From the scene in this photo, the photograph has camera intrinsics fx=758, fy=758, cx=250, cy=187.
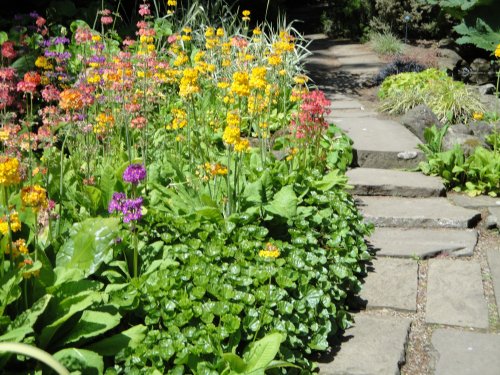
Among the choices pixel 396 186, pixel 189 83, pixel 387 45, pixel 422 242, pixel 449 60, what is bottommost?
pixel 422 242

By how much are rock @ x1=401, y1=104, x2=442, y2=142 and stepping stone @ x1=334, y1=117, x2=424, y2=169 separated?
67mm

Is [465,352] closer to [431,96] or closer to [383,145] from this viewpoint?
[383,145]

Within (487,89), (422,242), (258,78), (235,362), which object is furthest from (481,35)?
(235,362)

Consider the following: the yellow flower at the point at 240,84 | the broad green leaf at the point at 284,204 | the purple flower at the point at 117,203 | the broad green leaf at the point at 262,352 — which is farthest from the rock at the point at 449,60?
the broad green leaf at the point at 262,352

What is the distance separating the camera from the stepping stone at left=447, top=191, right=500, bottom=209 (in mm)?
5336

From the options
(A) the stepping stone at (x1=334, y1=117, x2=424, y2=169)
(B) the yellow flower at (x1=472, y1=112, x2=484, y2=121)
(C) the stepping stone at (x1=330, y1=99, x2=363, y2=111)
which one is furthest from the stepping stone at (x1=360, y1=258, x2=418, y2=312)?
(C) the stepping stone at (x1=330, y1=99, x2=363, y2=111)

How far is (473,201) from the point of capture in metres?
5.42

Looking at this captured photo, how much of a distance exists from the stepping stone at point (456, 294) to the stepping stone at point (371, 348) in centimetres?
25

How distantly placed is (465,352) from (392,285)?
0.75 m

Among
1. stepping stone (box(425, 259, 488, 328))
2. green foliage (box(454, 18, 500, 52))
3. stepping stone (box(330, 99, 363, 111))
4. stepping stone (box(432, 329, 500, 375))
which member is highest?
green foliage (box(454, 18, 500, 52))

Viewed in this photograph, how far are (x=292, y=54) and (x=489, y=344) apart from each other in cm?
505

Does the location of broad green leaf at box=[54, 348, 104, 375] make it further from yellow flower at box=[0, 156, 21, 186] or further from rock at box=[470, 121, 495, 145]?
rock at box=[470, 121, 495, 145]

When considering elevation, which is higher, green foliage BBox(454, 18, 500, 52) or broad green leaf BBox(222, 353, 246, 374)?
green foliage BBox(454, 18, 500, 52)

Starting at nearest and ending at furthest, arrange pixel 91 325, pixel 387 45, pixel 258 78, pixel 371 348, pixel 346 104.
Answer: pixel 91 325 < pixel 371 348 < pixel 258 78 < pixel 346 104 < pixel 387 45
